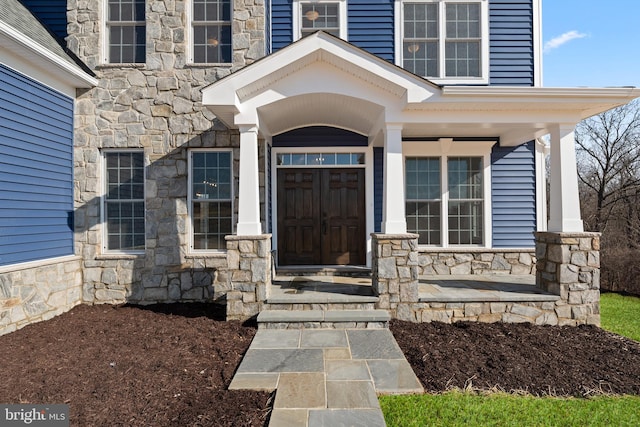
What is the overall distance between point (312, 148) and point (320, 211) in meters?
1.25

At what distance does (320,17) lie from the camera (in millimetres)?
6969

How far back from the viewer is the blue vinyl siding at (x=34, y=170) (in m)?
4.79

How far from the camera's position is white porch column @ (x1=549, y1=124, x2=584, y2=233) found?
5137mm

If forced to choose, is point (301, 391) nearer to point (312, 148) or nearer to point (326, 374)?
point (326, 374)

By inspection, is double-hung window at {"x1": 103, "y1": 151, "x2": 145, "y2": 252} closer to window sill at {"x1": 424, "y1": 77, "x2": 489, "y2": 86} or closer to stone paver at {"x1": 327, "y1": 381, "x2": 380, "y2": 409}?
stone paver at {"x1": 327, "y1": 381, "x2": 380, "y2": 409}

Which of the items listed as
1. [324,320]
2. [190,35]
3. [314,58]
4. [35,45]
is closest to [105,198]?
[35,45]

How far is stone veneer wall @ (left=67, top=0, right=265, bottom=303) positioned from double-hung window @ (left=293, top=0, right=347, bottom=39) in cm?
88

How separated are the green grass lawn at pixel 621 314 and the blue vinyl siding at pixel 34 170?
28.1 ft

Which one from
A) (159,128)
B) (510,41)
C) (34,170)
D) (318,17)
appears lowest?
(34,170)

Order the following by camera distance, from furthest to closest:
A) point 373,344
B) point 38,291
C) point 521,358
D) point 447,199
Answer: point 447,199 → point 38,291 → point 373,344 → point 521,358

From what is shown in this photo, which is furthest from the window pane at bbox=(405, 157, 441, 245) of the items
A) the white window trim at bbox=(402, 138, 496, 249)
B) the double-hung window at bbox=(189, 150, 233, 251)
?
the double-hung window at bbox=(189, 150, 233, 251)

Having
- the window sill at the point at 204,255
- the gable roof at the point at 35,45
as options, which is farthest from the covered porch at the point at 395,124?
the gable roof at the point at 35,45

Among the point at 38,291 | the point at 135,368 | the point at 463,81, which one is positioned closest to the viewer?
the point at 135,368

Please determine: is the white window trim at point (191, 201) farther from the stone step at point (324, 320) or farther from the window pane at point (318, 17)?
the window pane at point (318, 17)
